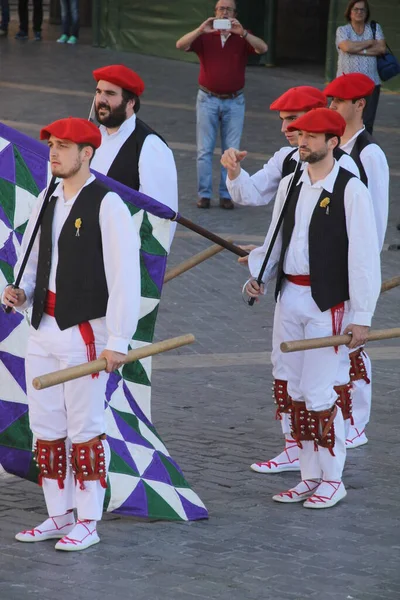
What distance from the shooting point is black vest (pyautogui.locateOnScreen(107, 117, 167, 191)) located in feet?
23.8

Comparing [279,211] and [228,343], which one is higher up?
[279,211]

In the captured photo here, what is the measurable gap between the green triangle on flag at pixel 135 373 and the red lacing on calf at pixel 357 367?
4.87 feet

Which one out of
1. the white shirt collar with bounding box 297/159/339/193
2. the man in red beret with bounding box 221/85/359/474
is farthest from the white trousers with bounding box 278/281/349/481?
the white shirt collar with bounding box 297/159/339/193

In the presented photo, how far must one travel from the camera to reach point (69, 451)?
6.05 meters

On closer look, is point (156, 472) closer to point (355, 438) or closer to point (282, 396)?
point (282, 396)

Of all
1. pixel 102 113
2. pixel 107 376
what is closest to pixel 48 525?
pixel 107 376

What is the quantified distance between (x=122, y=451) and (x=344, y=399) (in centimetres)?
129

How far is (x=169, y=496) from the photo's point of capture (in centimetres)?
634

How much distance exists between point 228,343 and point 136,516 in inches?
131

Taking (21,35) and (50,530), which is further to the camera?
(21,35)

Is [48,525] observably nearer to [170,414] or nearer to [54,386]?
[54,386]

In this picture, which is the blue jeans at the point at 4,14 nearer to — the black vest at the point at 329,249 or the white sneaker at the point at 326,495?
the black vest at the point at 329,249

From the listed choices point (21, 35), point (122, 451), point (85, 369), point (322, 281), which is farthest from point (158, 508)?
point (21, 35)

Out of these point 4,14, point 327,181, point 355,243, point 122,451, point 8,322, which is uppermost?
point 327,181
